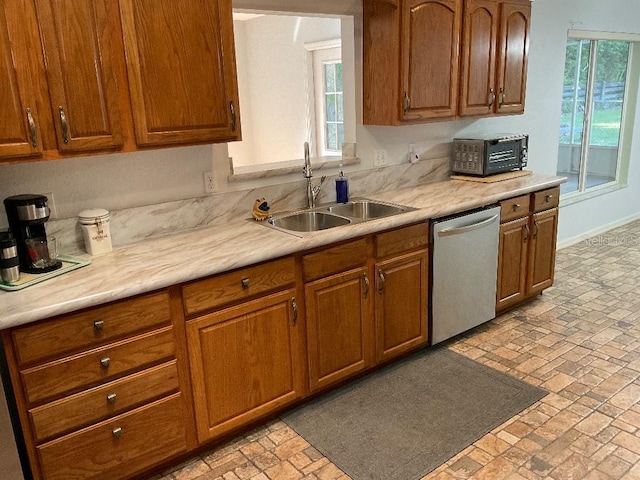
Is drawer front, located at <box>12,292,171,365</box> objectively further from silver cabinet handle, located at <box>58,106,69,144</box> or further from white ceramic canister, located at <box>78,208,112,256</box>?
silver cabinet handle, located at <box>58,106,69,144</box>

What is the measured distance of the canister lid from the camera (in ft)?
7.62

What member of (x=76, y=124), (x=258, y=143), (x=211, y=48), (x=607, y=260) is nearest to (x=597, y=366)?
(x=607, y=260)

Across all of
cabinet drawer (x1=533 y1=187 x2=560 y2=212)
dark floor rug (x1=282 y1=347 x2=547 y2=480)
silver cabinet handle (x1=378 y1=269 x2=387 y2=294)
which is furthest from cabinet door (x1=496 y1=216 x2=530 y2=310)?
silver cabinet handle (x1=378 y1=269 x2=387 y2=294)

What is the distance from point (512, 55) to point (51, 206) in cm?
302

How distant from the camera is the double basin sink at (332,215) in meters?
2.91

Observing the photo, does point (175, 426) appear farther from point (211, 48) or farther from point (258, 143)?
point (258, 143)

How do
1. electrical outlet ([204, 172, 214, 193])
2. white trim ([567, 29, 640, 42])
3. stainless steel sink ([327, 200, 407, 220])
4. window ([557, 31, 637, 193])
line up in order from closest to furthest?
electrical outlet ([204, 172, 214, 193]) → stainless steel sink ([327, 200, 407, 220]) → white trim ([567, 29, 640, 42]) → window ([557, 31, 637, 193])

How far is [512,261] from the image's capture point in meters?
3.55

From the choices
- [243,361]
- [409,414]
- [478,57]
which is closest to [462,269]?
[409,414]

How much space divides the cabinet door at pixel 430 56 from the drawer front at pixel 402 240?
0.70m

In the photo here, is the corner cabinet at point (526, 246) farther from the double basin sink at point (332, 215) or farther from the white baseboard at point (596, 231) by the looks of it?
the white baseboard at point (596, 231)

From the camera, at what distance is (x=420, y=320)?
3.11 m

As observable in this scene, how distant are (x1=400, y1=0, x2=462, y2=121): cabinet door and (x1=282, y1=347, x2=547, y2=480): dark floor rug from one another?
1.52m

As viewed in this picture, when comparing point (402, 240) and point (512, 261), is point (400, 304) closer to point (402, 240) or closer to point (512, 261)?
point (402, 240)
